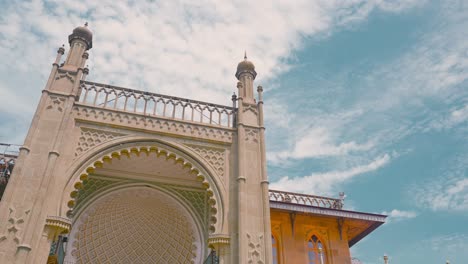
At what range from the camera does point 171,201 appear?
13.8 meters

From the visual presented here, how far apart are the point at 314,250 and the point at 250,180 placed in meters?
4.34

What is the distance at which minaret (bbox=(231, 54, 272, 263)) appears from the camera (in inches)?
420

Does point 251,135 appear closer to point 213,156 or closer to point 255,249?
point 213,156

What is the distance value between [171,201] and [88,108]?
4.32 metres

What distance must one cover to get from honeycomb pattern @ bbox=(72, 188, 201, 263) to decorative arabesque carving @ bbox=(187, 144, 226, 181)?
8.54ft

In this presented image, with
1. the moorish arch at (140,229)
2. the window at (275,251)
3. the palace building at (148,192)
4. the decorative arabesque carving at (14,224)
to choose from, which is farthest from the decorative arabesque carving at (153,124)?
the window at (275,251)

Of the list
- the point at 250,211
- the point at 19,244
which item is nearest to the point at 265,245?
the point at 250,211

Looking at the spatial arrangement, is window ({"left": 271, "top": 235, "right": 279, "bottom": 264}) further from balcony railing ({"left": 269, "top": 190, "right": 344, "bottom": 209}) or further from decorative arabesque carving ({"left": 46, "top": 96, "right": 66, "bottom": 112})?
decorative arabesque carving ({"left": 46, "top": 96, "right": 66, "bottom": 112})

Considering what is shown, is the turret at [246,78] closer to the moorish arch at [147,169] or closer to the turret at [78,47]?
the moorish arch at [147,169]

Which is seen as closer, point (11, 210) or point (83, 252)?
point (11, 210)

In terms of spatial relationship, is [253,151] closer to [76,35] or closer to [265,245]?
[265,245]

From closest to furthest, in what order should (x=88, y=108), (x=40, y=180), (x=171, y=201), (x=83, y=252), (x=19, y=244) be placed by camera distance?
(x=19, y=244) → (x=40, y=180) → (x=88, y=108) → (x=83, y=252) → (x=171, y=201)

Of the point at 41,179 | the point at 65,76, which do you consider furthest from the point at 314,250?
the point at 65,76

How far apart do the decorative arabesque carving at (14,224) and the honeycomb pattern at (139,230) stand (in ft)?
12.0
